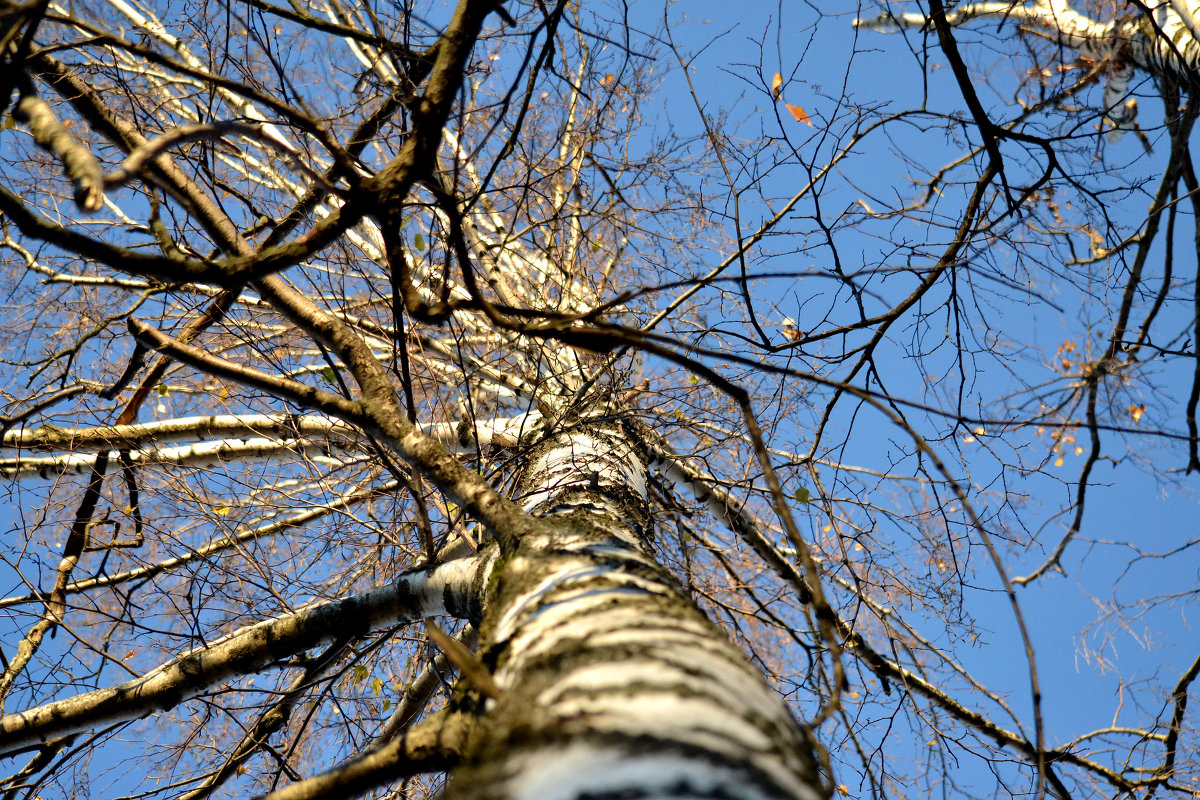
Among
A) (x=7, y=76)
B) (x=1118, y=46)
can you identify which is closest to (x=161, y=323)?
(x=7, y=76)

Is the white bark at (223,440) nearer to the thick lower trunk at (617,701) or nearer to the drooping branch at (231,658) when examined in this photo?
the drooping branch at (231,658)

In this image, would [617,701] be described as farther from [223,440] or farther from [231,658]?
[223,440]

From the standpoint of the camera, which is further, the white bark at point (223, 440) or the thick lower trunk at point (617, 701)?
the white bark at point (223, 440)

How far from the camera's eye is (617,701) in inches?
28.5

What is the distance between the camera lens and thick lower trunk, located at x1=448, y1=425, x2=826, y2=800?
652 millimetres

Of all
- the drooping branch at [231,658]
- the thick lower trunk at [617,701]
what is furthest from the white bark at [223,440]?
the thick lower trunk at [617,701]

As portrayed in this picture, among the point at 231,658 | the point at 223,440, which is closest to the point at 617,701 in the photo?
the point at 231,658

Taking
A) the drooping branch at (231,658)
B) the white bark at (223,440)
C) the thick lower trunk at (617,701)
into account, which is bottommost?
the thick lower trunk at (617,701)

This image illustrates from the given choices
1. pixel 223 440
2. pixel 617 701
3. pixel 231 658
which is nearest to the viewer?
pixel 617 701

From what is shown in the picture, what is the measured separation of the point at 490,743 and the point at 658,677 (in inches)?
7.8

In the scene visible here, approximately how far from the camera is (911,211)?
2.30 meters

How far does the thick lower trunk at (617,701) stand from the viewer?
65 centimetres

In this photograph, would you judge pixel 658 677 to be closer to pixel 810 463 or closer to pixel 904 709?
pixel 810 463

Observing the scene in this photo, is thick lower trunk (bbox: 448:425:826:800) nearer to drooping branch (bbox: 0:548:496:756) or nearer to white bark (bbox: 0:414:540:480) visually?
drooping branch (bbox: 0:548:496:756)
